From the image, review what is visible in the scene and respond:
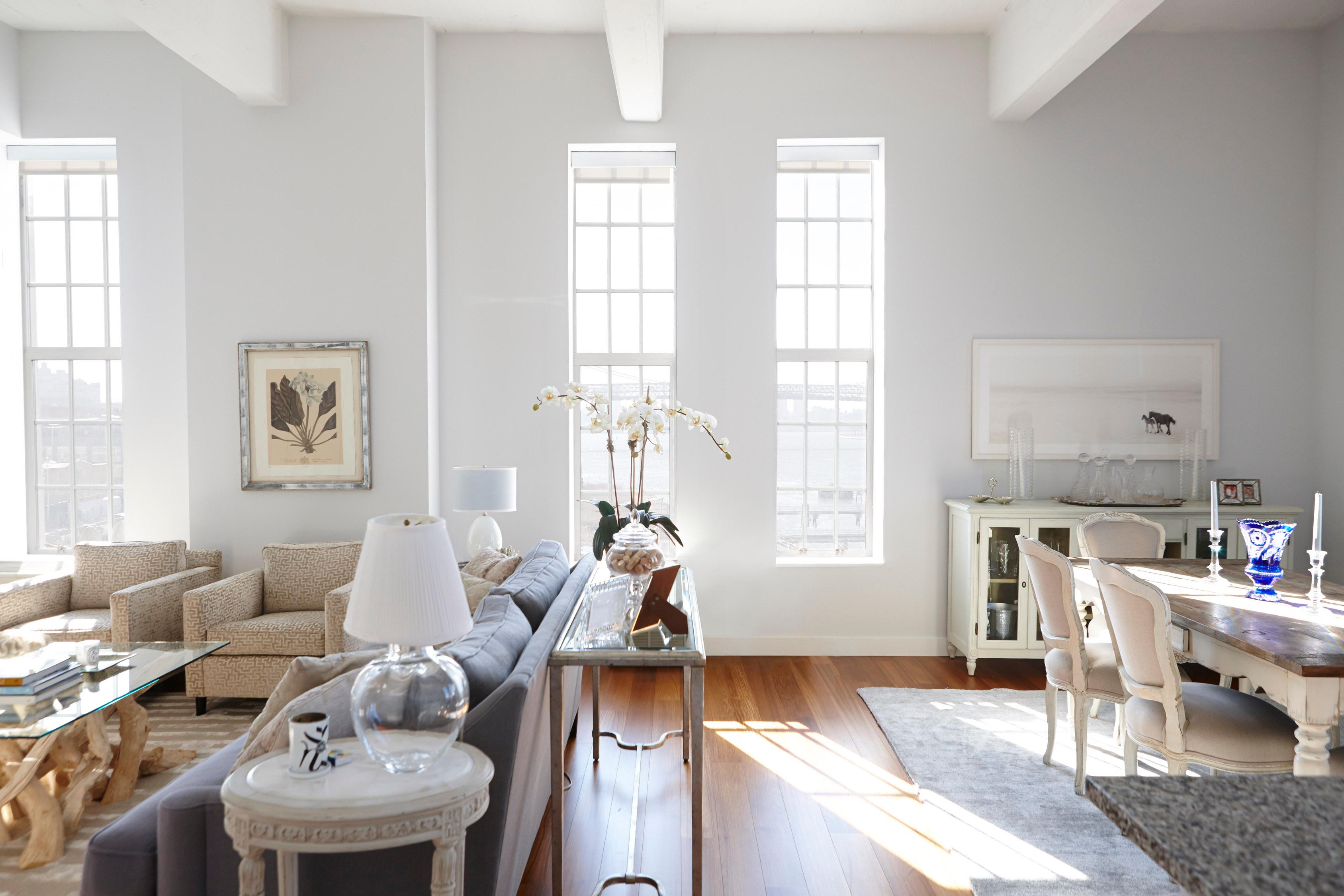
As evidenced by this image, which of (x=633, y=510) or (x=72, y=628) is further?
(x=72, y=628)

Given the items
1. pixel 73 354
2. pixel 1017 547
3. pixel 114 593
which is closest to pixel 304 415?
pixel 114 593

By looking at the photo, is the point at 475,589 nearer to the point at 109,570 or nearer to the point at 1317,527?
the point at 109,570

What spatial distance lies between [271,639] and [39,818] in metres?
1.29

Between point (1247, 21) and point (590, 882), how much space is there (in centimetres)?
563

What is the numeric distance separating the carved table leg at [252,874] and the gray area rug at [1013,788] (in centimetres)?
184

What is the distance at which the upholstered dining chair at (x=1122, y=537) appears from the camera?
376 centimetres

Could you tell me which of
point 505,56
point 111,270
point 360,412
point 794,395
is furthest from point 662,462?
point 111,270

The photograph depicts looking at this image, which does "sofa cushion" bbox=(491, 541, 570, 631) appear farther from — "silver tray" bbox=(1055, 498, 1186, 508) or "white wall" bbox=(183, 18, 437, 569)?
"silver tray" bbox=(1055, 498, 1186, 508)

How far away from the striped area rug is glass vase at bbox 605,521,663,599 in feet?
5.16

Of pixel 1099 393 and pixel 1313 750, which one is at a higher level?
pixel 1099 393

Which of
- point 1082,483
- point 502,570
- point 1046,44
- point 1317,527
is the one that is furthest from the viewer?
point 1082,483

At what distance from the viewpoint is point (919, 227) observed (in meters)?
4.61

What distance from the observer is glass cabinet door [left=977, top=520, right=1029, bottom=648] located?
13.9ft

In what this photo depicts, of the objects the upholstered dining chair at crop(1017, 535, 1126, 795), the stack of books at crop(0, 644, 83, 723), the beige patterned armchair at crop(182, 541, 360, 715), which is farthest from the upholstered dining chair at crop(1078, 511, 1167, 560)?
the stack of books at crop(0, 644, 83, 723)
